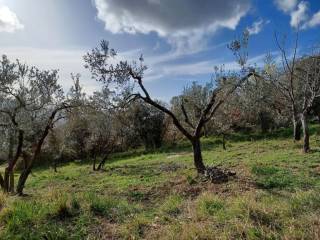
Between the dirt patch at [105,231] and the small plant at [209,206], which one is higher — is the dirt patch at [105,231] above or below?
below

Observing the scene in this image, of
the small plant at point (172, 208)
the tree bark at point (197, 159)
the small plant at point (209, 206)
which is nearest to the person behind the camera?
the small plant at point (209, 206)

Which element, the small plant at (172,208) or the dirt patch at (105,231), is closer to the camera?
the dirt patch at (105,231)

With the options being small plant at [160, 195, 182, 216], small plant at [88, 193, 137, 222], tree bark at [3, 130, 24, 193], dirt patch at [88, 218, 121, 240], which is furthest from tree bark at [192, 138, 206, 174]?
tree bark at [3, 130, 24, 193]

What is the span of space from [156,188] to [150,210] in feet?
13.1

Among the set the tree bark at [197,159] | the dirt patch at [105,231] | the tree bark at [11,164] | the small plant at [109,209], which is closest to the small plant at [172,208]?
the small plant at [109,209]

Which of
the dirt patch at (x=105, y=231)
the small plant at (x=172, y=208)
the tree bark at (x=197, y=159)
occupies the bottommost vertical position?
the dirt patch at (x=105, y=231)

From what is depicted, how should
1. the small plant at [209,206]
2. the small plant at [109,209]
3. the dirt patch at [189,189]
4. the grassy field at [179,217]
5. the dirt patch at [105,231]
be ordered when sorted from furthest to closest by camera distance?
the dirt patch at [189,189], the small plant at [109,209], the small plant at [209,206], the dirt patch at [105,231], the grassy field at [179,217]

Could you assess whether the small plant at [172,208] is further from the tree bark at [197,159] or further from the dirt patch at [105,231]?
the tree bark at [197,159]

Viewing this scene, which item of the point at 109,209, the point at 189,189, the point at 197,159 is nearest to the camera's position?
the point at 109,209

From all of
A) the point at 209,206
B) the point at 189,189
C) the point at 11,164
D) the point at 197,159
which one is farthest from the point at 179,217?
the point at 11,164

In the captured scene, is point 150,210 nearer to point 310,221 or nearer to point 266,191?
point 266,191

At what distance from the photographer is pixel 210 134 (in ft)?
139

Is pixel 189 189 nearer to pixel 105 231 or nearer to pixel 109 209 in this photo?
pixel 109 209

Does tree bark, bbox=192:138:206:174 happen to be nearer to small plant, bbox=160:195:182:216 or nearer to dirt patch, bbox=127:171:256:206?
dirt patch, bbox=127:171:256:206
